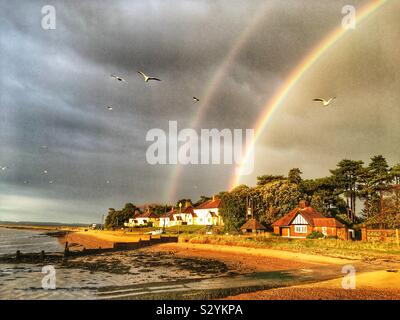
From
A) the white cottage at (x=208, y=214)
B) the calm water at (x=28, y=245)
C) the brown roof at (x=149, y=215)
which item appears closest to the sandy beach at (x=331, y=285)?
the calm water at (x=28, y=245)

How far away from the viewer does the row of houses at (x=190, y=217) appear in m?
101

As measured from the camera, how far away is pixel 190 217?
110500mm

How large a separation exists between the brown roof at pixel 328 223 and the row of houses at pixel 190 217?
36850 millimetres

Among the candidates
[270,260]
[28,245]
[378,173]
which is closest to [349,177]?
[378,173]

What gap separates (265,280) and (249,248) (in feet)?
89.5

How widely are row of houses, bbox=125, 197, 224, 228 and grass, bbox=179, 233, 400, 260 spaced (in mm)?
37038

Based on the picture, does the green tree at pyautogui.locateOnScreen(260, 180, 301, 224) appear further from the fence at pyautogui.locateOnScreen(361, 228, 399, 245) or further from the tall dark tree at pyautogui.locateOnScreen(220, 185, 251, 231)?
the fence at pyautogui.locateOnScreen(361, 228, 399, 245)

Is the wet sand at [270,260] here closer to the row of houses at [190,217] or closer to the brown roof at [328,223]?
the brown roof at [328,223]

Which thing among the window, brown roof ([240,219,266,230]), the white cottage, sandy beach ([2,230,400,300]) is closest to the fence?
sandy beach ([2,230,400,300])

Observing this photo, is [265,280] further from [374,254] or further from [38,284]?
[374,254]

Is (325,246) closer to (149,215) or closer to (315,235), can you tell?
(315,235)

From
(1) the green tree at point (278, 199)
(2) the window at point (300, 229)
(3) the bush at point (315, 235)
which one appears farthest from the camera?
(1) the green tree at point (278, 199)
